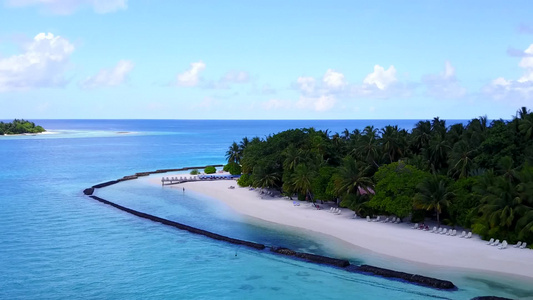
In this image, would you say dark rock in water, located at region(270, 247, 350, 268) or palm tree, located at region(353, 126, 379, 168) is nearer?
dark rock in water, located at region(270, 247, 350, 268)

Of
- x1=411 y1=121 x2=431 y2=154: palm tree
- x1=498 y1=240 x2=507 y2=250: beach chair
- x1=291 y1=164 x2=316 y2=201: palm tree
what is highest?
x1=411 y1=121 x2=431 y2=154: palm tree

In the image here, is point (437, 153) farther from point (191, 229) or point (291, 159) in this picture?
point (191, 229)

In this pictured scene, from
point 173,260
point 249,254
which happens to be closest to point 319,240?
point 249,254

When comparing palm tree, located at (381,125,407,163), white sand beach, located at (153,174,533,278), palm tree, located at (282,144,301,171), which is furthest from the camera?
palm tree, located at (282,144,301,171)

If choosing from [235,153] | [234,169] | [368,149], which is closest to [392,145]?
[368,149]

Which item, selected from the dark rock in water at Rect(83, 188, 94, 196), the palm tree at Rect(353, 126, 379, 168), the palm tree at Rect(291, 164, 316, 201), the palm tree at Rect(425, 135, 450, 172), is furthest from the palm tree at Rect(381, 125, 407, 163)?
the dark rock in water at Rect(83, 188, 94, 196)

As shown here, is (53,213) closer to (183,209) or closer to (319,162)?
(183,209)

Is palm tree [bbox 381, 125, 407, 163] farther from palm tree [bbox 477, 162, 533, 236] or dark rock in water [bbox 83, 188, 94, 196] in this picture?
dark rock in water [bbox 83, 188, 94, 196]
